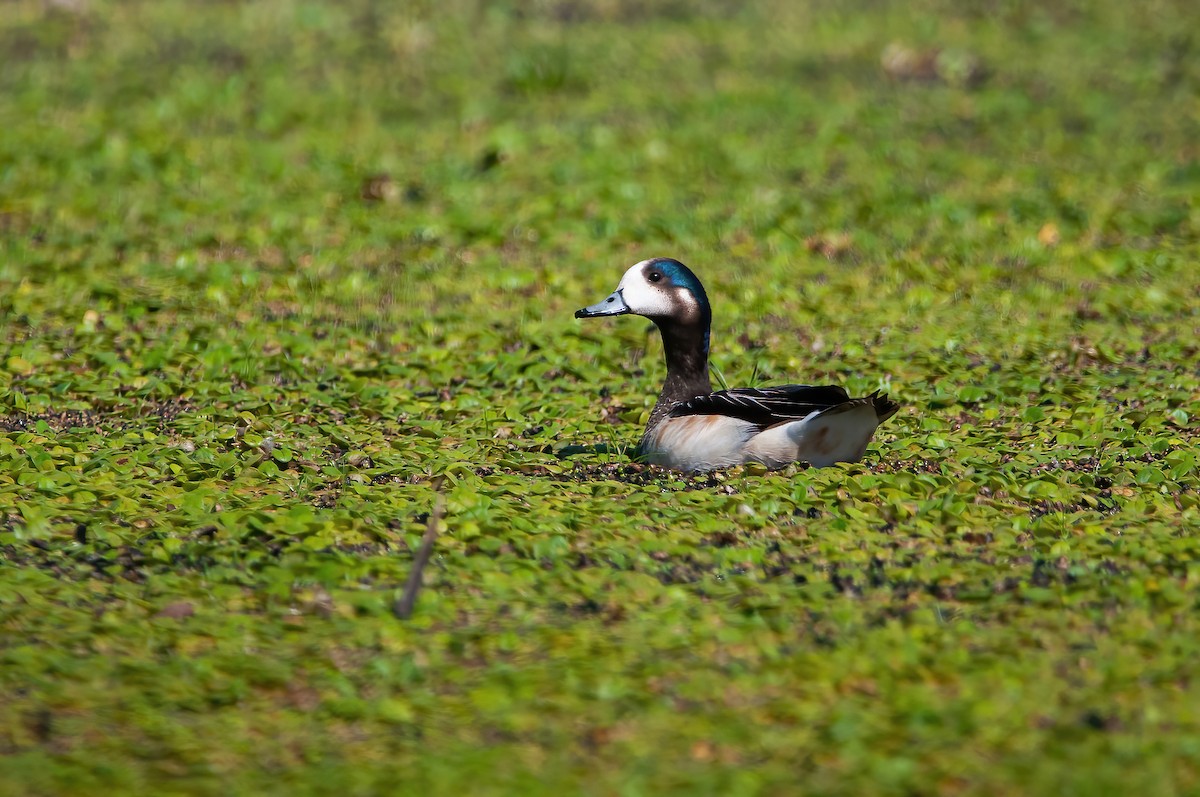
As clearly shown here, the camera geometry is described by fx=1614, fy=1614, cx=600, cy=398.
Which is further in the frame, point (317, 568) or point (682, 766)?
point (317, 568)

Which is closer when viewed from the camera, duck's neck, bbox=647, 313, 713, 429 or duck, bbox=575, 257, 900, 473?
duck, bbox=575, 257, 900, 473

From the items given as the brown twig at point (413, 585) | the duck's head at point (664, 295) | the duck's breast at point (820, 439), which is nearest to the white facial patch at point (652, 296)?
the duck's head at point (664, 295)

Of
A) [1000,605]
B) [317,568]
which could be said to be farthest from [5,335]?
[1000,605]

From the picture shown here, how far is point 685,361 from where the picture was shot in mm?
8773

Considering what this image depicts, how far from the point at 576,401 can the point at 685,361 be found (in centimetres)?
112

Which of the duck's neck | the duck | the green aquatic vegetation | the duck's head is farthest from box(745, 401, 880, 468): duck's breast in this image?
the duck's head

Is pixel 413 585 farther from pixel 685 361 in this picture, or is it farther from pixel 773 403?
pixel 685 361

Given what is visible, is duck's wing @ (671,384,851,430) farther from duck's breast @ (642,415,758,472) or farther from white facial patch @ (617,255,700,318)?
white facial patch @ (617,255,700,318)

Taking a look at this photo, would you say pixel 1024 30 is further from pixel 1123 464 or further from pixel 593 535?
pixel 593 535

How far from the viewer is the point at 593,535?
702 cm

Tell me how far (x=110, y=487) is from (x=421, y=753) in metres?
3.09

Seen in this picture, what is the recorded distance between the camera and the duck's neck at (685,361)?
8719 mm

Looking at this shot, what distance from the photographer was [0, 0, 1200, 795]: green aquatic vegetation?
5.41 meters

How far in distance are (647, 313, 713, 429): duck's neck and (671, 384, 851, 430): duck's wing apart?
1.68 ft
